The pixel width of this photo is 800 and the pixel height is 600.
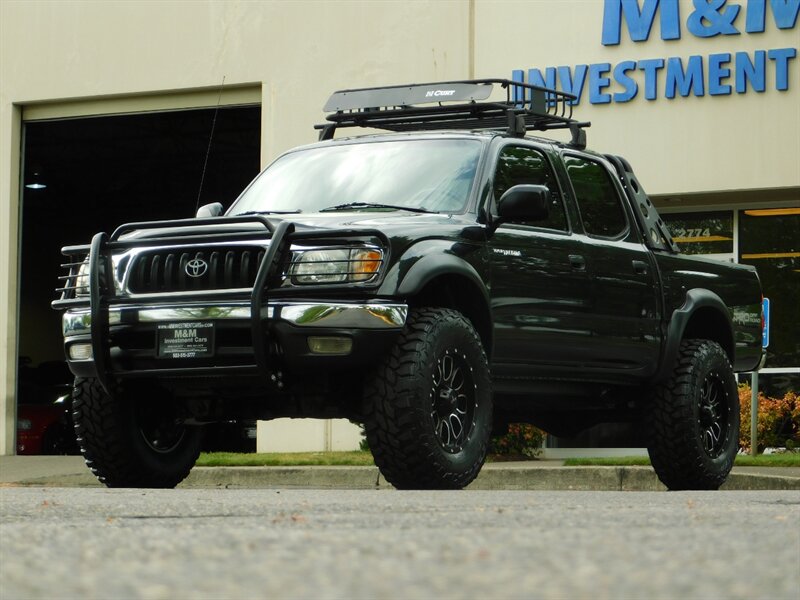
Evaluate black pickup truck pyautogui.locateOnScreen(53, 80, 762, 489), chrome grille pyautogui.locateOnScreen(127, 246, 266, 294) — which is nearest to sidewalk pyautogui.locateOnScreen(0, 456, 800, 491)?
black pickup truck pyautogui.locateOnScreen(53, 80, 762, 489)

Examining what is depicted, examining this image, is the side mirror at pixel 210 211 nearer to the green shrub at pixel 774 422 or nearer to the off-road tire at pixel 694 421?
the off-road tire at pixel 694 421

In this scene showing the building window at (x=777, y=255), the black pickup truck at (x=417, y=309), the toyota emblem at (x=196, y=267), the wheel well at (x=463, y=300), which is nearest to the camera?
the black pickup truck at (x=417, y=309)

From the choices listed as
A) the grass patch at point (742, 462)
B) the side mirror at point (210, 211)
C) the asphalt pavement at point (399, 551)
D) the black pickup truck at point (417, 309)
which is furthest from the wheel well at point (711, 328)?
the asphalt pavement at point (399, 551)

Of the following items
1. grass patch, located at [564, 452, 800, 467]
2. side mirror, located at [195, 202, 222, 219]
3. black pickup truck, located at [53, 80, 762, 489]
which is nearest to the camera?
black pickup truck, located at [53, 80, 762, 489]

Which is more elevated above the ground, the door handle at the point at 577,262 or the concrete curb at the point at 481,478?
the door handle at the point at 577,262

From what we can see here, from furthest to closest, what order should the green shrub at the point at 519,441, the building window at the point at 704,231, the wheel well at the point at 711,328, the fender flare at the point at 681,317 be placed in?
the building window at the point at 704,231, the green shrub at the point at 519,441, the wheel well at the point at 711,328, the fender flare at the point at 681,317

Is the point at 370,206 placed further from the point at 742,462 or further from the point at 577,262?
the point at 742,462

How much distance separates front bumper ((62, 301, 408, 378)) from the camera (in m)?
7.48

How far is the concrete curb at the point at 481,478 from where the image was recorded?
12.9m

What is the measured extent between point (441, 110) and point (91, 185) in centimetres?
2217

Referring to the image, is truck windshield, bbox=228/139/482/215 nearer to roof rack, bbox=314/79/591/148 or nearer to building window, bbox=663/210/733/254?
roof rack, bbox=314/79/591/148

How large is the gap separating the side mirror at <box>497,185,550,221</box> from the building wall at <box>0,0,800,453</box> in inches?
354

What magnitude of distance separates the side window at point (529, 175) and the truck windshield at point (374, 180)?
0.67ft

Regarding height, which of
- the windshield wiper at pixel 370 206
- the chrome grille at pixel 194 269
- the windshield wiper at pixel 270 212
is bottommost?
the chrome grille at pixel 194 269
